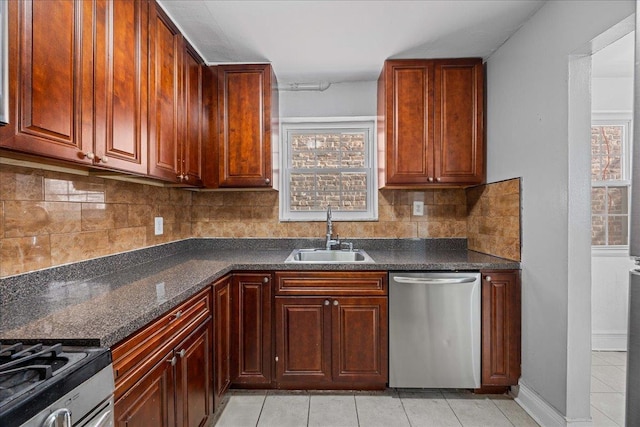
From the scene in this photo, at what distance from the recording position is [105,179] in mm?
1839

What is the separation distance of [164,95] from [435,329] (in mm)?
2196

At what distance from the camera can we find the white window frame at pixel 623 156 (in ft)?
9.36

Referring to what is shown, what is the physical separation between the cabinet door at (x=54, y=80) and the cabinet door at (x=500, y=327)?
2304 mm

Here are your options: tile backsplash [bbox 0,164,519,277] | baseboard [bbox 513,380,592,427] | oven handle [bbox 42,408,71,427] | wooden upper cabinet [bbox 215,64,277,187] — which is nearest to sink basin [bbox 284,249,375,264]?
tile backsplash [bbox 0,164,519,277]

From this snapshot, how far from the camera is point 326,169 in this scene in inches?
117

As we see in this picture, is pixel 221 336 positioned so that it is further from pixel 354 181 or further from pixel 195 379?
pixel 354 181

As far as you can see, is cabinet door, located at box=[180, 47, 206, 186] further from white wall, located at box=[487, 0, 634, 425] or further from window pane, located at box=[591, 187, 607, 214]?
window pane, located at box=[591, 187, 607, 214]

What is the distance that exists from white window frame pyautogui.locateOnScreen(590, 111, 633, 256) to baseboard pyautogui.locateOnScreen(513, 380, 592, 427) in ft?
5.15

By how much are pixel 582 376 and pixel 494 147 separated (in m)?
1.51

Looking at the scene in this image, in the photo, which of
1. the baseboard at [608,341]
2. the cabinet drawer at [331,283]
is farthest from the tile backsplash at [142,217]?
the baseboard at [608,341]

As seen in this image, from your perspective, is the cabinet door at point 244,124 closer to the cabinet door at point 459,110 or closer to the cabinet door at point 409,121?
the cabinet door at point 409,121

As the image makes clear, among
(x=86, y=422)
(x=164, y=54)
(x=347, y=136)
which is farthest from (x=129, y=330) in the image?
(x=347, y=136)

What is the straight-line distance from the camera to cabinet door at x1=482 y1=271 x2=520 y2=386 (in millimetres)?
2145

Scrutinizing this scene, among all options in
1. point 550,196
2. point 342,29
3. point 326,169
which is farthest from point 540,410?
point 342,29
